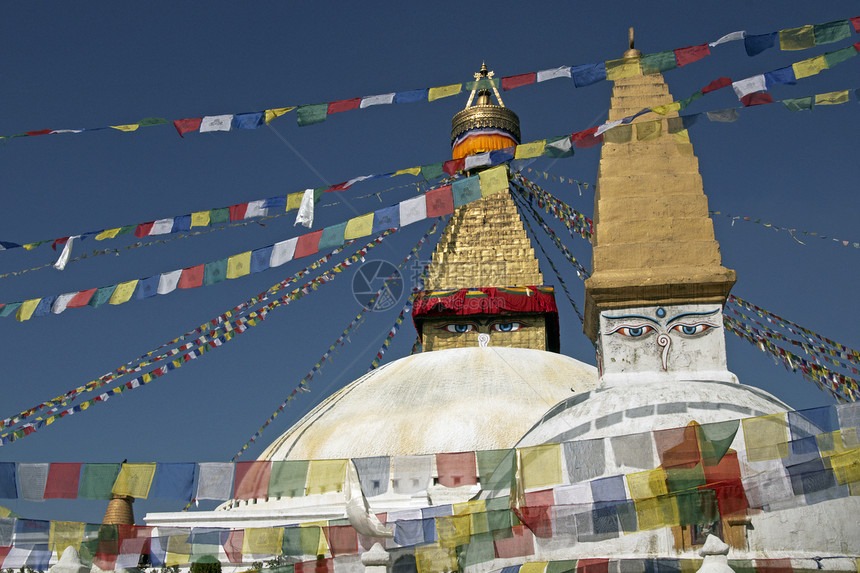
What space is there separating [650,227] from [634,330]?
37.3 inches

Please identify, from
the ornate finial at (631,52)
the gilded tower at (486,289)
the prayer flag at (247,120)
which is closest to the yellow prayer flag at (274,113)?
the prayer flag at (247,120)

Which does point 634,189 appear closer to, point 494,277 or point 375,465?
point 375,465

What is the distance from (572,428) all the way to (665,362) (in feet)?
3.79

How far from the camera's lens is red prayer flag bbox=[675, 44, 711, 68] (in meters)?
7.11

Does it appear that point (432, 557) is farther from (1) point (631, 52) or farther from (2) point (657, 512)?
(1) point (631, 52)

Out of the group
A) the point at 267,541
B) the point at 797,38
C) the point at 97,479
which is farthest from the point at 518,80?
the point at 97,479

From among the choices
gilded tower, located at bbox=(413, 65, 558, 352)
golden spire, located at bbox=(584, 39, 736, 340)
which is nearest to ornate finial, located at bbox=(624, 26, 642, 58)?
golden spire, located at bbox=(584, 39, 736, 340)

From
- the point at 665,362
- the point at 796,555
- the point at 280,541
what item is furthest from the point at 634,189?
the point at 280,541

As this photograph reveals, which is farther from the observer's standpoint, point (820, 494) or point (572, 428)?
point (572, 428)

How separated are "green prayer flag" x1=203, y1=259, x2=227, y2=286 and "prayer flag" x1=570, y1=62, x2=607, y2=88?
348 cm

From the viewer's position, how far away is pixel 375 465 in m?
6.66

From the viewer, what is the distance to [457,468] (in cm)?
645

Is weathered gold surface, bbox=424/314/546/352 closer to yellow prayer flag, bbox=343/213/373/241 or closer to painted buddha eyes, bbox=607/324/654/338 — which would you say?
painted buddha eyes, bbox=607/324/654/338

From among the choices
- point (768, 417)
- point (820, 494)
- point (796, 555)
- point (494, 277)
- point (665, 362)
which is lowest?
point (796, 555)
